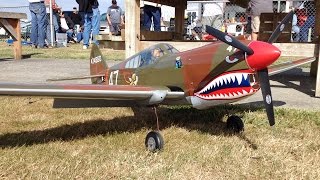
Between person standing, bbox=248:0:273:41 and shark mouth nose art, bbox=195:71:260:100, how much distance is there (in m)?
4.64

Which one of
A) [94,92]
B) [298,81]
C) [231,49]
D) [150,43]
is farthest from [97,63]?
[298,81]

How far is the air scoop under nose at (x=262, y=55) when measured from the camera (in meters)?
3.62

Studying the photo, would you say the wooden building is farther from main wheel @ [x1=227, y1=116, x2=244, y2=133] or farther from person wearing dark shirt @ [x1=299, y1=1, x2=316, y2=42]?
person wearing dark shirt @ [x1=299, y1=1, x2=316, y2=42]

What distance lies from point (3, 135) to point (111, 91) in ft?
4.85

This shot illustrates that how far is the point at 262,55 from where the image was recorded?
12.0 ft

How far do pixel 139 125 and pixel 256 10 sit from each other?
5226mm

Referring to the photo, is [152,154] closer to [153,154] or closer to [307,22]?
[153,154]

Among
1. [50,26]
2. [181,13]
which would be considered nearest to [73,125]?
[181,13]

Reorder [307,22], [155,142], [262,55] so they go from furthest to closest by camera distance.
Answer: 1. [307,22]
2. [155,142]
3. [262,55]

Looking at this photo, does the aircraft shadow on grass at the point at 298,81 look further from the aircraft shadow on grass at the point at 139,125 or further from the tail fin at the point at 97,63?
Result: the tail fin at the point at 97,63

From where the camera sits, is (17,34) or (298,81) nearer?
(298,81)

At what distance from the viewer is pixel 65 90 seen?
3.76m

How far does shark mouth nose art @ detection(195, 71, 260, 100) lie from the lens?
3861mm

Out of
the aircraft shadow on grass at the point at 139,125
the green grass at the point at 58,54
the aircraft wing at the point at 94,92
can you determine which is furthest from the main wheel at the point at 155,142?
the green grass at the point at 58,54
